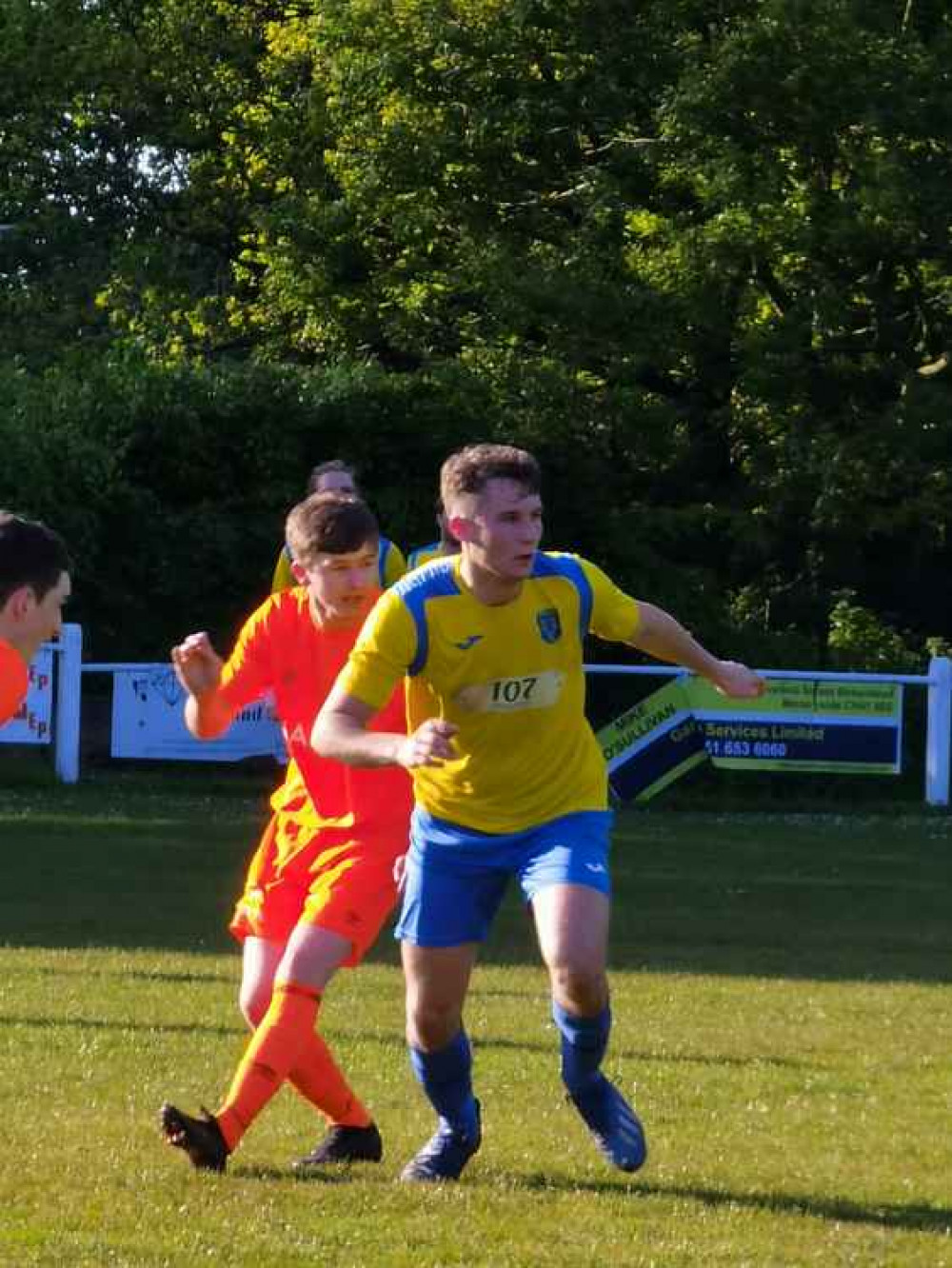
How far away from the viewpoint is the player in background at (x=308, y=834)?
6984 millimetres

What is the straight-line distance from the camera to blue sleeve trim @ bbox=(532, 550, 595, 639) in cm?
686

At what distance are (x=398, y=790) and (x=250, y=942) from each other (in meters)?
0.67

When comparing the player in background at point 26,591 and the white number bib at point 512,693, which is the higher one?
the player in background at point 26,591

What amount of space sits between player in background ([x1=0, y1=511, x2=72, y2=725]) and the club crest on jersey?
1.75 m

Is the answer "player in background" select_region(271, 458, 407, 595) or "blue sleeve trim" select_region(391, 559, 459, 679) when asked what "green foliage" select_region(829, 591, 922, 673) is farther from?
"blue sleeve trim" select_region(391, 559, 459, 679)

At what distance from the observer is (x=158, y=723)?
881 inches

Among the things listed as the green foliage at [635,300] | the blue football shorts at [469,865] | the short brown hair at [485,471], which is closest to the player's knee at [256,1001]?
the blue football shorts at [469,865]

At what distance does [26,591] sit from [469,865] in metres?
1.97

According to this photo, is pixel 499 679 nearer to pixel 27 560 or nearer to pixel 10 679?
pixel 27 560

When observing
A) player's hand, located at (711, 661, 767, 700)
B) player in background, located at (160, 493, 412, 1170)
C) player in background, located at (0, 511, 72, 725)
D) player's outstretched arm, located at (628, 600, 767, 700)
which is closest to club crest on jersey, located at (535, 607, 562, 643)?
player's outstretched arm, located at (628, 600, 767, 700)

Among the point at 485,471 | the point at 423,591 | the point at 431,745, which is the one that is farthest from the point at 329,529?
the point at 431,745

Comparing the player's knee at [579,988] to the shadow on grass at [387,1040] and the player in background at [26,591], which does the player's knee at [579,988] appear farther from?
the shadow on grass at [387,1040]

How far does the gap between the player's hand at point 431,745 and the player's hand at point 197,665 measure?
1.37 m

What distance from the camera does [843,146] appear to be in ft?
94.1
